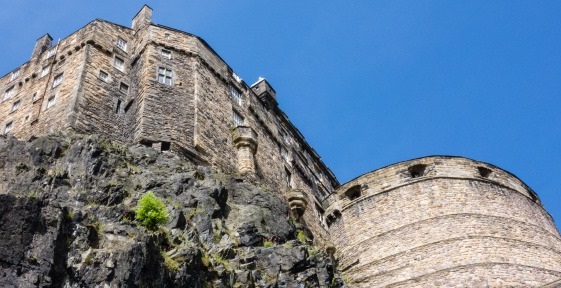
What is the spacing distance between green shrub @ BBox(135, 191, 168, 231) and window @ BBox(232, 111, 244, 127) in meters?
11.4

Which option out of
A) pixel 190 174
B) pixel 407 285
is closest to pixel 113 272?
pixel 190 174

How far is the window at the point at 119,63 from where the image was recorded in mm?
27281

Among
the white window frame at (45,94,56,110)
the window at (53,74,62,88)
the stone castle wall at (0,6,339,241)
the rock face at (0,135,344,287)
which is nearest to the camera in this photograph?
the rock face at (0,135,344,287)

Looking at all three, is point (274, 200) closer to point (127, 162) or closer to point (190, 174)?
point (190, 174)

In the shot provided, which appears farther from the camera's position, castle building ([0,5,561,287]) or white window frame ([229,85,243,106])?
white window frame ([229,85,243,106])

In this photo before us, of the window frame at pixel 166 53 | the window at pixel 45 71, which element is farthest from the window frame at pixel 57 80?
the window frame at pixel 166 53

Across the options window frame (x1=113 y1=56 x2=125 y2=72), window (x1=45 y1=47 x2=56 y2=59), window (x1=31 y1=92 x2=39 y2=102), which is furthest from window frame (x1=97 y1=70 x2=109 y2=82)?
window (x1=45 y1=47 x2=56 y2=59)

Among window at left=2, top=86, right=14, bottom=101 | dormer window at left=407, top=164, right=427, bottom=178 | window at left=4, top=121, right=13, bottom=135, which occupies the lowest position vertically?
dormer window at left=407, top=164, right=427, bottom=178

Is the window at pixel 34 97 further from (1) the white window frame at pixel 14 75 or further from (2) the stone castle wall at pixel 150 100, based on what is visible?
(1) the white window frame at pixel 14 75

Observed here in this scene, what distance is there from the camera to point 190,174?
19391mm

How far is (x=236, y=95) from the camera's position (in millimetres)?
29438

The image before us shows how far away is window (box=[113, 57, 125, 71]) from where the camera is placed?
27.3 meters

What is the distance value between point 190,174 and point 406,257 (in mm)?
7677

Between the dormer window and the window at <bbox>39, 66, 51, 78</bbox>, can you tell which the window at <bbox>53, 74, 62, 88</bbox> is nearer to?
the window at <bbox>39, 66, 51, 78</bbox>
